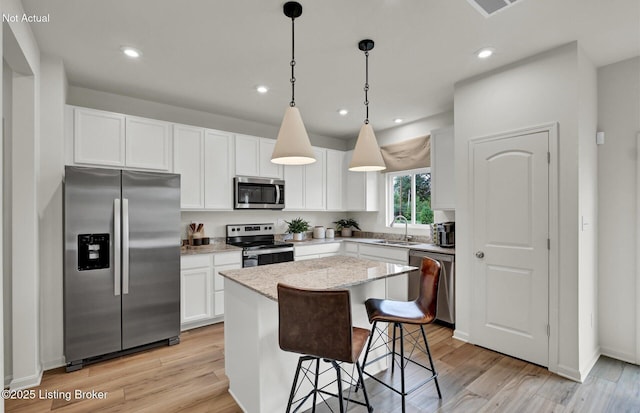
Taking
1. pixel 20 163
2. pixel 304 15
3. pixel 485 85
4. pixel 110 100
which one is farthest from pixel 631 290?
pixel 110 100

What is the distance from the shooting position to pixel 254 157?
4297 mm

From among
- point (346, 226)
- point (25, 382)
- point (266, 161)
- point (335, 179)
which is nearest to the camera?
point (25, 382)

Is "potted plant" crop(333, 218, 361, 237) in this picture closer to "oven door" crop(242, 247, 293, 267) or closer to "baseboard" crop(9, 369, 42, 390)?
"oven door" crop(242, 247, 293, 267)

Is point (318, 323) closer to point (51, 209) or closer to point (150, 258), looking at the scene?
point (150, 258)

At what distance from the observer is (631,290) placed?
2.74 meters

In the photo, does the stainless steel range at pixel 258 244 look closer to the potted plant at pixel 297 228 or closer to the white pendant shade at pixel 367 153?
the potted plant at pixel 297 228

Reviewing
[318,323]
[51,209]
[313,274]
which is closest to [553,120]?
[313,274]

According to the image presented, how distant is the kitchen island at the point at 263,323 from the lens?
6.31 feet

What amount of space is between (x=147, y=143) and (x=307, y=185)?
221 cm

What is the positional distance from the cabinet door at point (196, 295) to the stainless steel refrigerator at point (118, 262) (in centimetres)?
24

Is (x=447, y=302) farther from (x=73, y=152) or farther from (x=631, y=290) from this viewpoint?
(x=73, y=152)

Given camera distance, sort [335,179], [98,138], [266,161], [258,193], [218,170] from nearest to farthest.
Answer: [98,138] < [218,170] < [258,193] < [266,161] < [335,179]

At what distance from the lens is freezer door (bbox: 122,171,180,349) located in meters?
2.92

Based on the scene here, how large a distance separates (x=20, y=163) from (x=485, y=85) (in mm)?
3931
